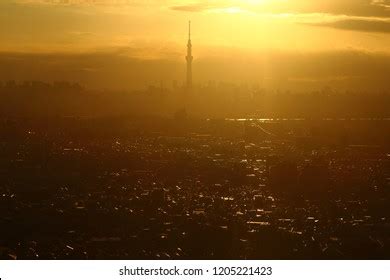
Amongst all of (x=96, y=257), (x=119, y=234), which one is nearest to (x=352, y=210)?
(x=119, y=234)

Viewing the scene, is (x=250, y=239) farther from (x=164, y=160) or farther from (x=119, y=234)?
(x=164, y=160)

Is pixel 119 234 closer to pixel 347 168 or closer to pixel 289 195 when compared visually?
pixel 289 195

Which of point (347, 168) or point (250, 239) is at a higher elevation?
point (250, 239)

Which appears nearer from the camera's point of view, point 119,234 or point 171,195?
point 119,234

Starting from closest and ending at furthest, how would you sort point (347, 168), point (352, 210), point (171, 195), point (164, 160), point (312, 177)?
point (352, 210)
point (171, 195)
point (312, 177)
point (347, 168)
point (164, 160)

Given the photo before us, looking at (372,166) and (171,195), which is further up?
(171,195)

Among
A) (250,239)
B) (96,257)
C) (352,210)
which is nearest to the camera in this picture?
(96,257)

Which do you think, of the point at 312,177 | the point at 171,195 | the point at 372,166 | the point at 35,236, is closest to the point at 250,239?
the point at 35,236
